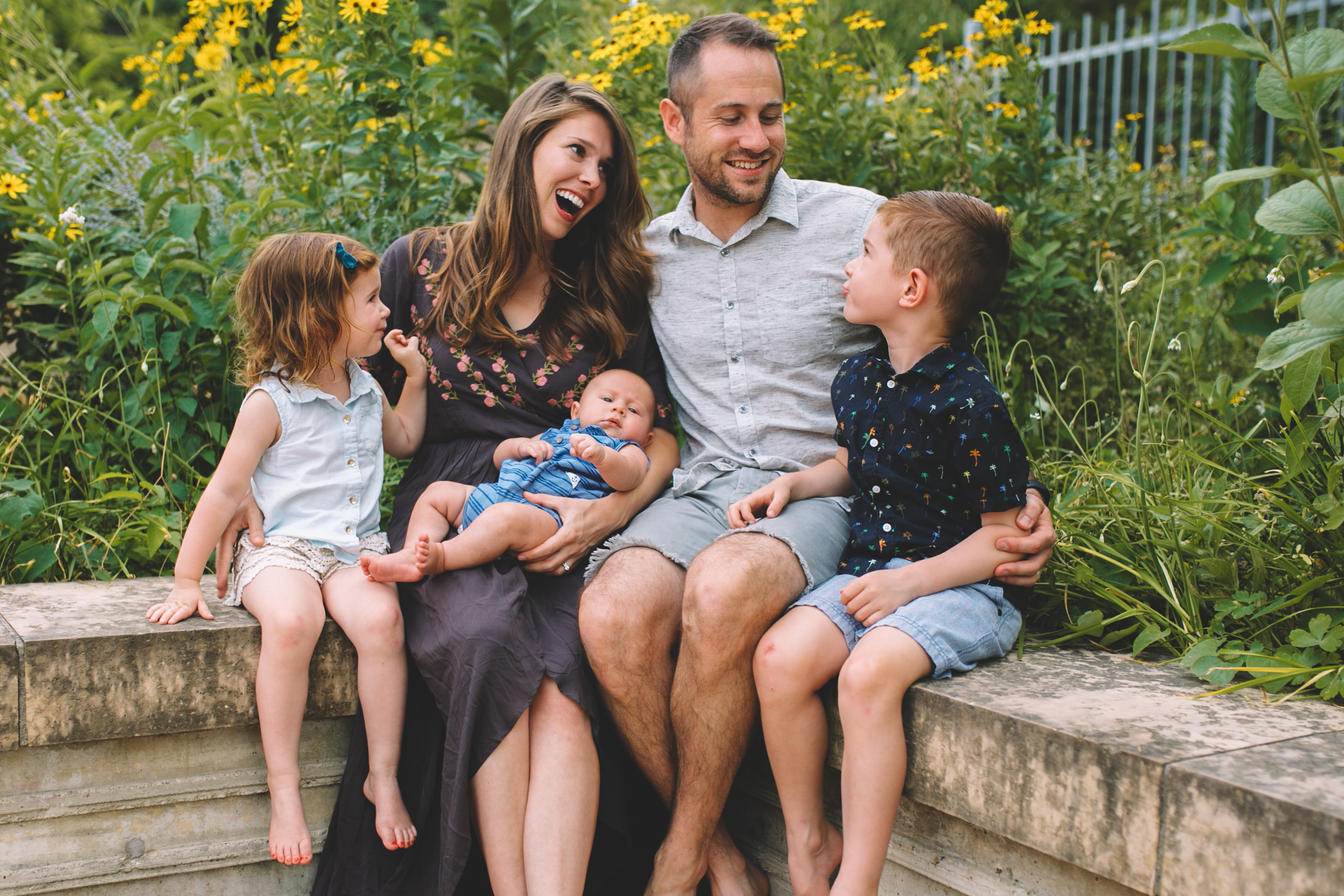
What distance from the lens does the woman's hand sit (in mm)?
2322

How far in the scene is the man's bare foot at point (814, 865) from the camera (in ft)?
6.50

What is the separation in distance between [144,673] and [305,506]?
463 millimetres

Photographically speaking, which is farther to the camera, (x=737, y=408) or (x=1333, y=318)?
(x=737, y=408)

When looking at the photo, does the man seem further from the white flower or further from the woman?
the white flower

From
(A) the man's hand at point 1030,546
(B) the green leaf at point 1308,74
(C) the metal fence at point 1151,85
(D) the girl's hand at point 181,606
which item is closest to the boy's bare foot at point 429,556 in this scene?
(D) the girl's hand at point 181,606

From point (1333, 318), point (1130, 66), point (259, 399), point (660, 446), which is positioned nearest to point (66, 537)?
point (259, 399)

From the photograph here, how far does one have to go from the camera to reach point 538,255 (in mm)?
2738

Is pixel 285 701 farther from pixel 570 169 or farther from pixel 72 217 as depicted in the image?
pixel 72 217

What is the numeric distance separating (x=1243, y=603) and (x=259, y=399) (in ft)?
6.66

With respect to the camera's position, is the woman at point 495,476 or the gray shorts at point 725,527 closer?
the woman at point 495,476

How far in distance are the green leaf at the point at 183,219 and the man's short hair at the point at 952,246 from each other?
1.85 metres

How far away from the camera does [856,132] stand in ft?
11.1

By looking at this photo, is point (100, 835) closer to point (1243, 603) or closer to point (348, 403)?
point (348, 403)

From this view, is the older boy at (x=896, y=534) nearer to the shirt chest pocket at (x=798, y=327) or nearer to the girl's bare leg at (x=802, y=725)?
the girl's bare leg at (x=802, y=725)
